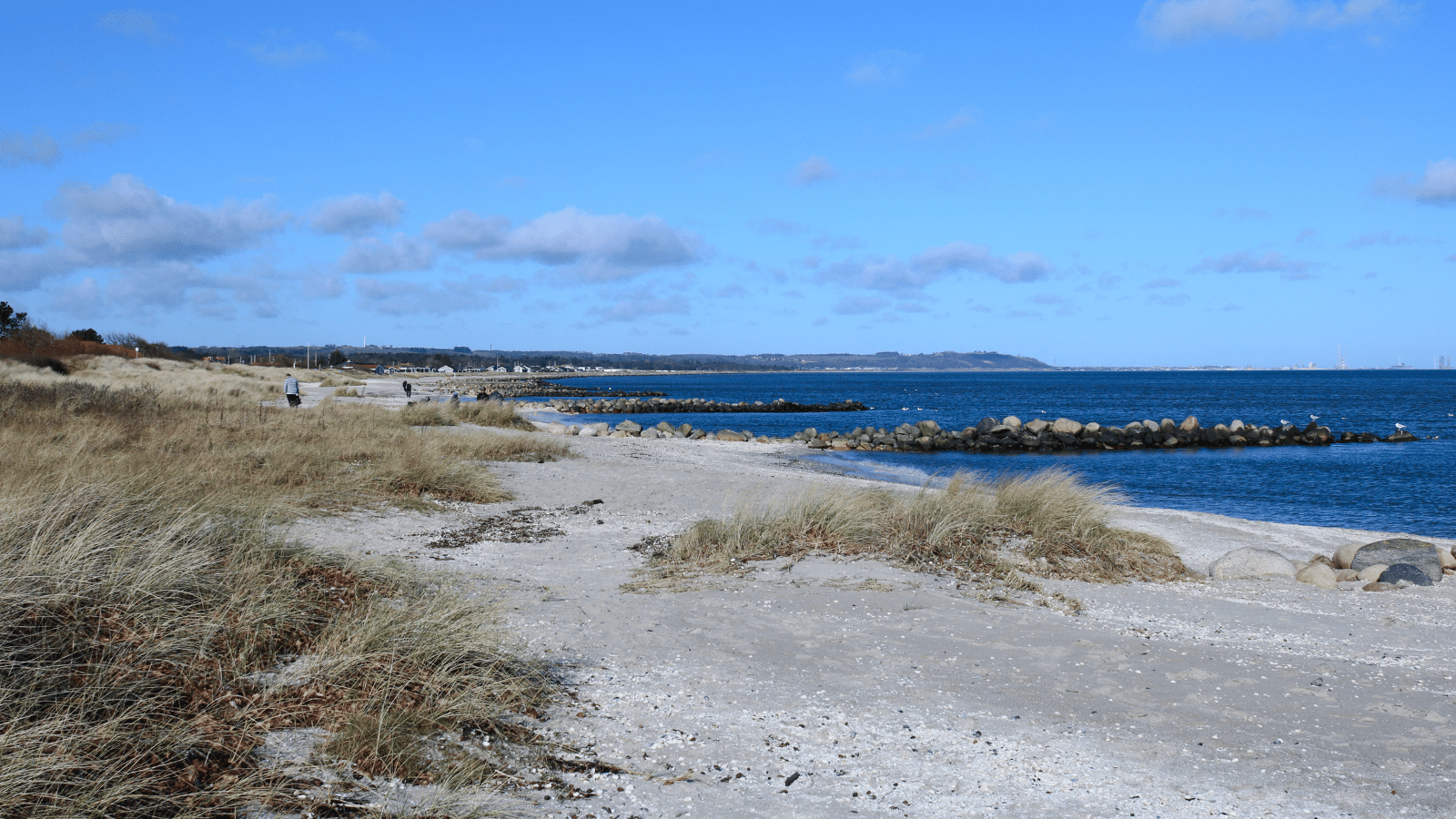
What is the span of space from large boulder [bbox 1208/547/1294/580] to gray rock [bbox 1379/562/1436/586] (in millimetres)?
945

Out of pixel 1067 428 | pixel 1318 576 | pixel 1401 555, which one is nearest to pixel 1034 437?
pixel 1067 428

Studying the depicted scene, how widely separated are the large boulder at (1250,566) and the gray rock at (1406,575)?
95 centimetres

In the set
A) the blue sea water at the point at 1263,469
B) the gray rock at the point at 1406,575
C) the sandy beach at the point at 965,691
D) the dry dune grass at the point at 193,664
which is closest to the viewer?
the dry dune grass at the point at 193,664

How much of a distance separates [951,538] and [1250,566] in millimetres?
3953

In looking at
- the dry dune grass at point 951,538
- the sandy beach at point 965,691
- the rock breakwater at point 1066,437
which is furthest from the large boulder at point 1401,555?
the rock breakwater at point 1066,437

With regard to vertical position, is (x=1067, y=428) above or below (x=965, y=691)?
above

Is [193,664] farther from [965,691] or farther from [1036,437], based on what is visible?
[1036,437]

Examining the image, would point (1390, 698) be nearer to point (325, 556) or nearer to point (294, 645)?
point (294, 645)

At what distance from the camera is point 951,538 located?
9.64 metres

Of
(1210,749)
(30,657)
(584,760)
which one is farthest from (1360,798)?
(30,657)

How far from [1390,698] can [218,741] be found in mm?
6838

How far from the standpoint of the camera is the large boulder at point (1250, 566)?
413 inches

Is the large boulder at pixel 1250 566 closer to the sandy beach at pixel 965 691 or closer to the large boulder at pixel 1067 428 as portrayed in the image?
the sandy beach at pixel 965 691

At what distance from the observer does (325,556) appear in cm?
689
